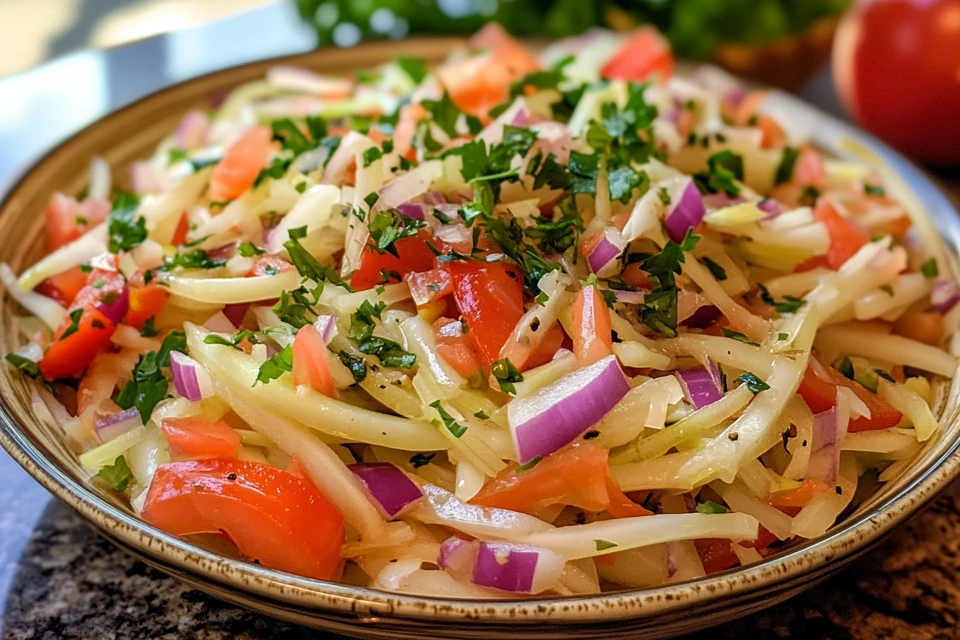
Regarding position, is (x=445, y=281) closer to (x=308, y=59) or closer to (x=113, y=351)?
(x=113, y=351)

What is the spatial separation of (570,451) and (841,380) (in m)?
0.56

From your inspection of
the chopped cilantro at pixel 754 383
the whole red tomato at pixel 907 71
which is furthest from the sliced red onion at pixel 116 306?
the whole red tomato at pixel 907 71

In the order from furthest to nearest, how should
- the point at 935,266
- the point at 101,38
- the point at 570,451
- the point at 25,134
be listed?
1. the point at 101,38
2. the point at 25,134
3. the point at 935,266
4. the point at 570,451

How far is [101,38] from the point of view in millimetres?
3830

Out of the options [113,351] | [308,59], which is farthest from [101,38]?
[113,351]

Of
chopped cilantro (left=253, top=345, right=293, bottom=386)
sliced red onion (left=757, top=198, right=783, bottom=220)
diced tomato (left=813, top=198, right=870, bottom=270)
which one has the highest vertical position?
chopped cilantro (left=253, top=345, right=293, bottom=386)

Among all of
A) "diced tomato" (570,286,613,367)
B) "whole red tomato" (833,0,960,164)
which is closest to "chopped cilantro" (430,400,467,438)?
"diced tomato" (570,286,613,367)

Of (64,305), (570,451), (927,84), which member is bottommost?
(927,84)

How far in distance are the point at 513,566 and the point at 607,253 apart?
574 millimetres

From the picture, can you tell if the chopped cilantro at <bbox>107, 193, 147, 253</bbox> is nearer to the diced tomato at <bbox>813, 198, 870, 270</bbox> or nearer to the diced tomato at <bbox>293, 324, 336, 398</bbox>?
the diced tomato at <bbox>293, 324, 336, 398</bbox>

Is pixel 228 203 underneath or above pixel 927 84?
above

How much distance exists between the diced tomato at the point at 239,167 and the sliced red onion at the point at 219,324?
38 cm

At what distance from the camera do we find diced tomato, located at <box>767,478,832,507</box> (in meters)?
1.33

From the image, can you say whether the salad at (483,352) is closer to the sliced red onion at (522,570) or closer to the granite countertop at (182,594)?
the sliced red onion at (522,570)
